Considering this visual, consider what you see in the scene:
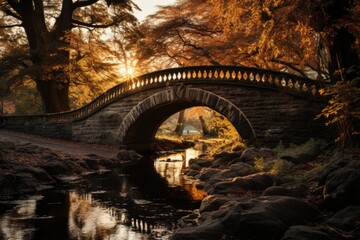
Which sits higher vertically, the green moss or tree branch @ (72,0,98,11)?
tree branch @ (72,0,98,11)

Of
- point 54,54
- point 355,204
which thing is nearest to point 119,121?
point 54,54

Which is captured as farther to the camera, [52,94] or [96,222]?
[52,94]

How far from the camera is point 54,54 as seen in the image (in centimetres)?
2205

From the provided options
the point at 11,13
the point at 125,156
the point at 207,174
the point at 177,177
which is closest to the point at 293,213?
the point at 207,174

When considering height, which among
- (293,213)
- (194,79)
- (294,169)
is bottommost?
(293,213)

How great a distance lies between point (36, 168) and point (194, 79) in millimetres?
8631

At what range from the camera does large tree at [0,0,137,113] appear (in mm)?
23188

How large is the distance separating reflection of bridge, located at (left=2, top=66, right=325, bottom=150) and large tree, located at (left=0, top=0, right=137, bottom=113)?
2364 mm

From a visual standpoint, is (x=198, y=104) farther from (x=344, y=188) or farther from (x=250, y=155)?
(x=344, y=188)

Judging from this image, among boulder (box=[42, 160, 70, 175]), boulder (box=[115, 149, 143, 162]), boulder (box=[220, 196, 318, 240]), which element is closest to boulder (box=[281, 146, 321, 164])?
boulder (box=[220, 196, 318, 240])

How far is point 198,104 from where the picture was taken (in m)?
18.3

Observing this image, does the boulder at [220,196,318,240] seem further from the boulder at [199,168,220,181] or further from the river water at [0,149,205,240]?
the boulder at [199,168,220,181]

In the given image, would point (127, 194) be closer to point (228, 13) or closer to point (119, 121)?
point (228, 13)

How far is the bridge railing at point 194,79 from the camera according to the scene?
14.3 meters
